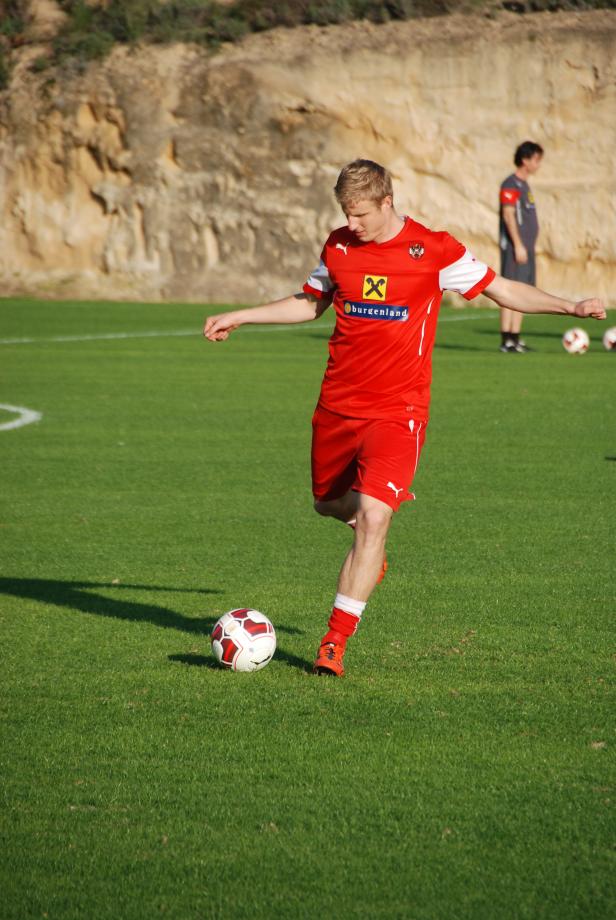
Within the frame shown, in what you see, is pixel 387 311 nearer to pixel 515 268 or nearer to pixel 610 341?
pixel 515 268

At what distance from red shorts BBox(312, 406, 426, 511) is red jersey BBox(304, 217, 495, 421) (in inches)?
2.3

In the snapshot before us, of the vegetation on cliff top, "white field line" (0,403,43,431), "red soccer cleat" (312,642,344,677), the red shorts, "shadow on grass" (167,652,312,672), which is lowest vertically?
"white field line" (0,403,43,431)

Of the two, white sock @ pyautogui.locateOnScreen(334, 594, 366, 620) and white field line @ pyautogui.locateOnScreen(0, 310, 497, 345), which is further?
white field line @ pyautogui.locateOnScreen(0, 310, 497, 345)

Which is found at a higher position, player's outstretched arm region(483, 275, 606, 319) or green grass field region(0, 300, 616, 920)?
player's outstretched arm region(483, 275, 606, 319)

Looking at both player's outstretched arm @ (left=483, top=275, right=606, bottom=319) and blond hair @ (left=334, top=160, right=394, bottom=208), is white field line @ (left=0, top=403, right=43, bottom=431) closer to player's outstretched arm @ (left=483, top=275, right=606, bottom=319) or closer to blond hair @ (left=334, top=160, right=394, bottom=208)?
player's outstretched arm @ (left=483, top=275, right=606, bottom=319)

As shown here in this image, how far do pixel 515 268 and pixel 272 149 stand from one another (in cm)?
2034

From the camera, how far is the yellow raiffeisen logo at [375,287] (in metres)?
6.00

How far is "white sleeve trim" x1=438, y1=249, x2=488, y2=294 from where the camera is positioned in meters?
6.13

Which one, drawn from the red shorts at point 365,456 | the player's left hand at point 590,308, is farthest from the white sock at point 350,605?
the player's left hand at point 590,308

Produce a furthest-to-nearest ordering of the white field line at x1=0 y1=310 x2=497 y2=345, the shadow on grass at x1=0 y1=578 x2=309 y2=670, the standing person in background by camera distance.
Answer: the white field line at x1=0 y1=310 x2=497 y2=345
the standing person in background
the shadow on grass at x1=0 y1=578 x2=309 y2=670

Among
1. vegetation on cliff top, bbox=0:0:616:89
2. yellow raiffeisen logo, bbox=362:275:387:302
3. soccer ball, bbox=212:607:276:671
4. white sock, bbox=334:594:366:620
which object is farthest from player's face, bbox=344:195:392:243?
vegetation on cliff top, bbox=0:0:616:89

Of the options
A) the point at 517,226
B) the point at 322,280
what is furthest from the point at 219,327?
the point at 517,226

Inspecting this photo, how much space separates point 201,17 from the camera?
41.3 meters

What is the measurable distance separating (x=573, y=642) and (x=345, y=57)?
34745mm
